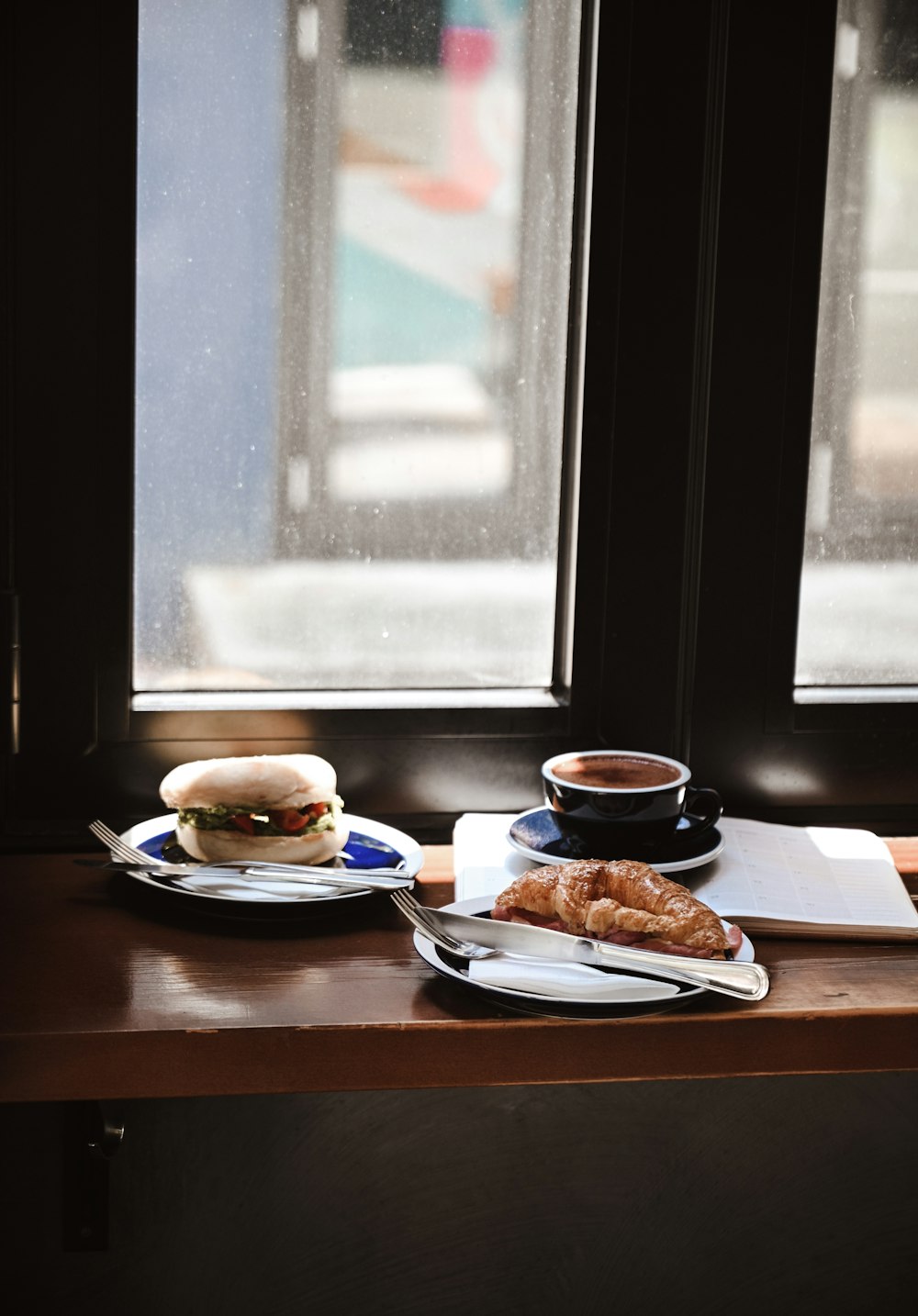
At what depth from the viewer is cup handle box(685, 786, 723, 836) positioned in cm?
122

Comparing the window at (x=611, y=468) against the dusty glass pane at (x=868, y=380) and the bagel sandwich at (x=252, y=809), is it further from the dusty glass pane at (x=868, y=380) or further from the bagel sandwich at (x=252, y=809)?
the bagel sandwich at (x=252, y=809)

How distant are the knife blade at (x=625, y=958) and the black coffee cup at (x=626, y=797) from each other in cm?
17

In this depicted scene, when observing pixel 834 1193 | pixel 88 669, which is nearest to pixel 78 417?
pixel 88 669

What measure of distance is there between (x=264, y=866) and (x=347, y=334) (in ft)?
1.69

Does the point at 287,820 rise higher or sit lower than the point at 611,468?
lower

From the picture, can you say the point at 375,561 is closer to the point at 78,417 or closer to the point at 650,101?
the point at 78,417

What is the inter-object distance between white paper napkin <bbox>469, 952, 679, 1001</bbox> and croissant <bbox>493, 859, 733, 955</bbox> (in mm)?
36

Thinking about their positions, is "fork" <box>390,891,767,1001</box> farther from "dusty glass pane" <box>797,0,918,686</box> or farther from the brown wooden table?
"dusty glass pane" <box>797,0,918,686</box>

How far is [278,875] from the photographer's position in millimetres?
1112

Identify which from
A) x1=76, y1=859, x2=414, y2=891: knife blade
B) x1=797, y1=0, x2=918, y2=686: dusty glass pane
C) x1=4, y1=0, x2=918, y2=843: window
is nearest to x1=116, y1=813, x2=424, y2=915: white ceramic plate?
x1=76, y1=859, x2=414, y2=891: knife blade

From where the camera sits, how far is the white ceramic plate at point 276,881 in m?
1.11

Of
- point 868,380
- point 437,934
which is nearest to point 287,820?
point 437,934

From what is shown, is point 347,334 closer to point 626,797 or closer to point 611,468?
point 611,468

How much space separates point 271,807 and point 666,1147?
1.80ft
